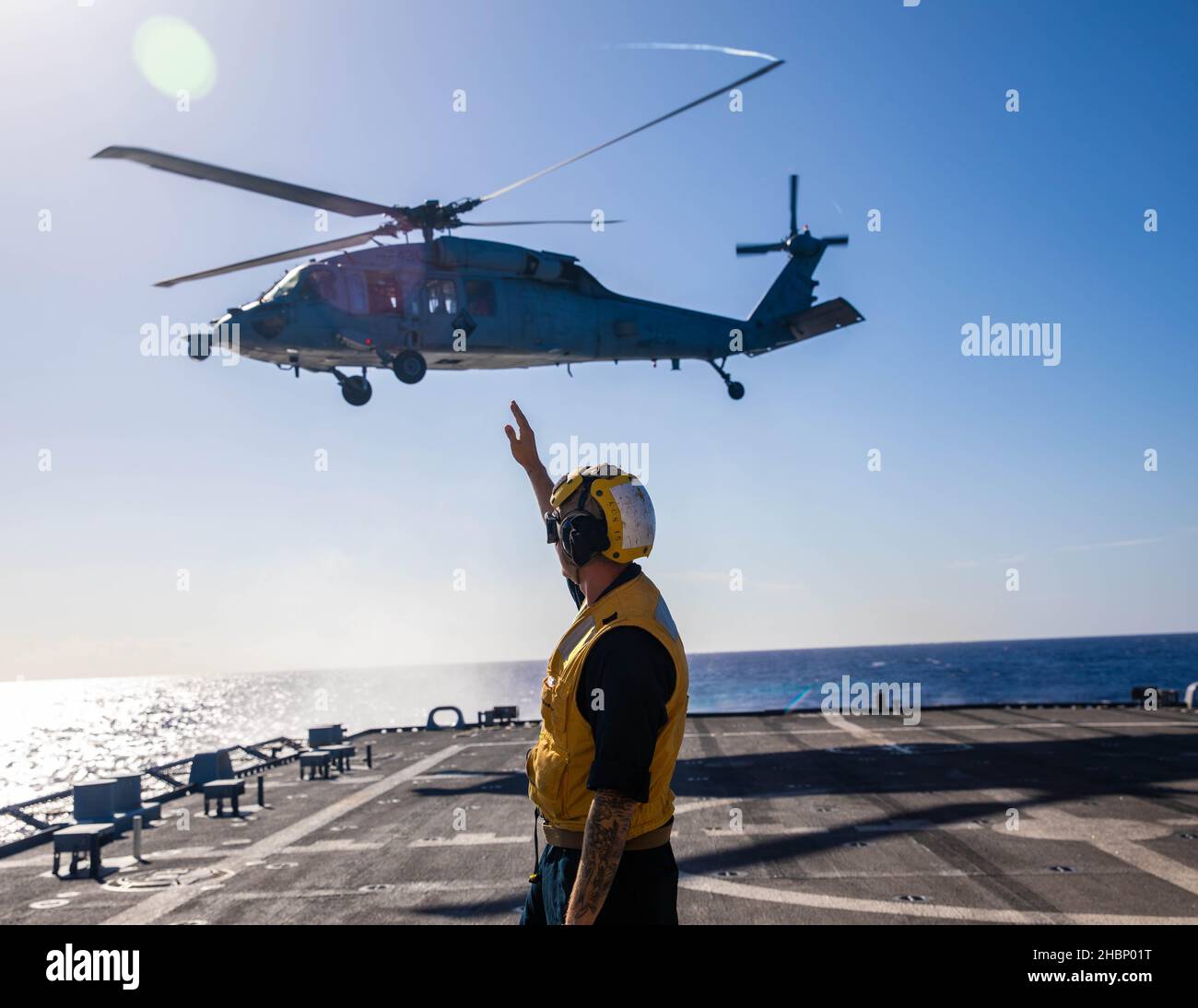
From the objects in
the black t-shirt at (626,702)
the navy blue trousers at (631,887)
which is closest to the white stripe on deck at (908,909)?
the navy blue trousers at (631,887)

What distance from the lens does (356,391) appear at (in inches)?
976

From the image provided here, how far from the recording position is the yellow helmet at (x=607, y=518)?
418 cm

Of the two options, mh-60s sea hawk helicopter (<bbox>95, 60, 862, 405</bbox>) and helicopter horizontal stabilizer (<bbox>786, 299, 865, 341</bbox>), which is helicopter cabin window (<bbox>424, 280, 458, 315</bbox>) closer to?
mh-60s sea hawk helicopter (<bbox>95, 60, 862, 405</bbox>)

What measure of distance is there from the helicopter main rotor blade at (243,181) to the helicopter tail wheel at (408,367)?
10.9 feet

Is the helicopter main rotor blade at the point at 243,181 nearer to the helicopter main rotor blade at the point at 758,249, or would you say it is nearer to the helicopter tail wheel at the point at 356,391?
the helicopter tail wheel at the point at 356,391

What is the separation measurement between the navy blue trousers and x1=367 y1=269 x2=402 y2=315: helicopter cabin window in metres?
21.3

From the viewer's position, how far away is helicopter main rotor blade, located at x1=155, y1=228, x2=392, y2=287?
827 inches

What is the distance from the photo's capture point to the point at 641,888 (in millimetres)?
3902

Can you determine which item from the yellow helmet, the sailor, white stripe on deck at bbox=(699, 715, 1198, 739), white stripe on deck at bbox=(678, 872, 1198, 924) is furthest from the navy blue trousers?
white stripe on deck at bbox=(699, 715, 1198, 739)

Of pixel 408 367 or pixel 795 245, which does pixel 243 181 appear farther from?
pixel 795 245

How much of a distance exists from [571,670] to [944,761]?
21380 mm

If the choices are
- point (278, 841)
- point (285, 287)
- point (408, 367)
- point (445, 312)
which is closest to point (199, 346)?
point (285, 287)

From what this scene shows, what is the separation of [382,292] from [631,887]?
2175cm
